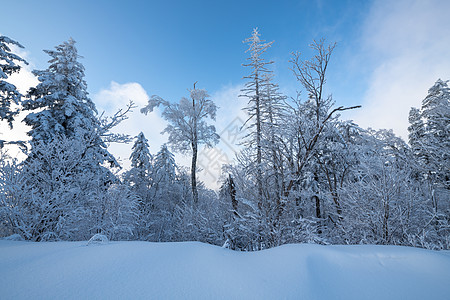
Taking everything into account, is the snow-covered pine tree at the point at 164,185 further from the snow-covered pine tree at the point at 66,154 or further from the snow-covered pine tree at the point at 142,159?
the snow-covered pine tree at the point at 66,154

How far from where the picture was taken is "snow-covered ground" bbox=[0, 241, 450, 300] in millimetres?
1305

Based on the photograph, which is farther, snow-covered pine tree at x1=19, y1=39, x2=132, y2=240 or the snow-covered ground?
snow-covered pine tree at x1=19, y1=39, x2=132, y2=240

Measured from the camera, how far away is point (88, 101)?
12.5 m

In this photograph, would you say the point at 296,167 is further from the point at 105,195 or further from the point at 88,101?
the point at 88,101

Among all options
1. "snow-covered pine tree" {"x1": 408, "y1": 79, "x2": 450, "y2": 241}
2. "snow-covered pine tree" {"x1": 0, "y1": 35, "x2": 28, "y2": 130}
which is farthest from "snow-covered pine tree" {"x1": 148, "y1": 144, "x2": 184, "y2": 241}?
"snow-covered pine tree" {"x1": 408, "y1": 79, "x2": 450, "y2": 241}

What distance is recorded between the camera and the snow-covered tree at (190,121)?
1340 centimetres

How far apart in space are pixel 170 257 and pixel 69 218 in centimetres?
576

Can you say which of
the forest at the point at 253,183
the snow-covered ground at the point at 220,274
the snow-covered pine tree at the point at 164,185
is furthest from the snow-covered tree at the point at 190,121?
the snow-covered ground at the point at 220,274

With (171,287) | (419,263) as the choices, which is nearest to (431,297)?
(419,263)

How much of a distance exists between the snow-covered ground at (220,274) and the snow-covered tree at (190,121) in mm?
11201

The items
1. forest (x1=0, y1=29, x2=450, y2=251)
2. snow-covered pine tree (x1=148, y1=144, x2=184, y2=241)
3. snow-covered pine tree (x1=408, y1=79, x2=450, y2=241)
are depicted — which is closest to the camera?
forest (x1=0, y1=29, x2=450, y2=251)

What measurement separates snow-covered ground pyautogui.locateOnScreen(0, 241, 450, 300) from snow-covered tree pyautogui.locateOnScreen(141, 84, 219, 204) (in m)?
11.2

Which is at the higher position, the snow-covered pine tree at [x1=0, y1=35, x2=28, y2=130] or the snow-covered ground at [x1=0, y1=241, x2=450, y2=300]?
the snow-covered pine tree at [x1=0, y1=35, x2=28, y2=130]

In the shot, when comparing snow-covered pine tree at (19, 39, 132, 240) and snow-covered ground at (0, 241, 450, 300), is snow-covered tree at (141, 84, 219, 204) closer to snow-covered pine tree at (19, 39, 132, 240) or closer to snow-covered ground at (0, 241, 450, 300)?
snow-covered pine tree at (19, 39, 132, 240)
